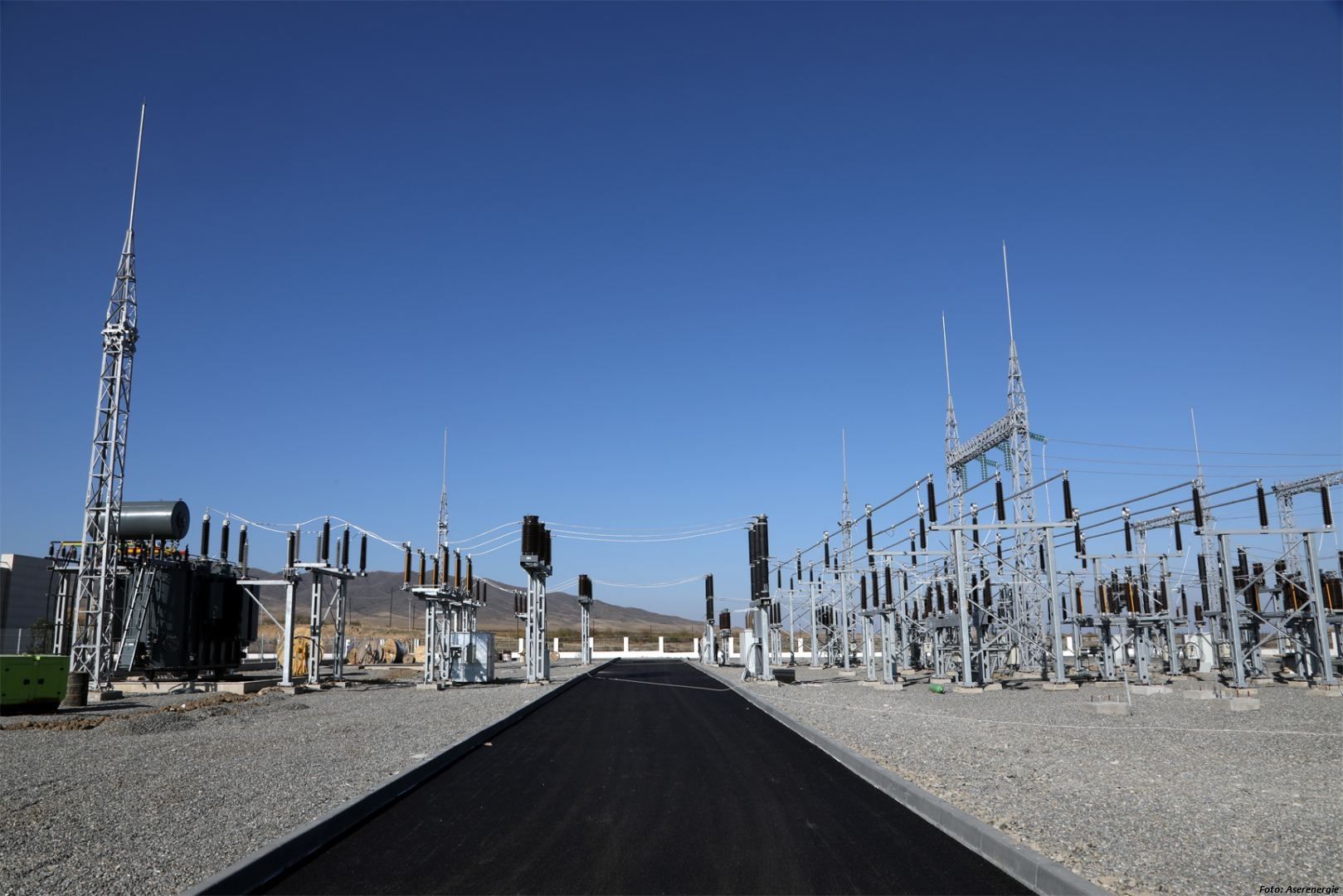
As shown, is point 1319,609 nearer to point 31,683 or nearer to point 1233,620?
point 1233,620

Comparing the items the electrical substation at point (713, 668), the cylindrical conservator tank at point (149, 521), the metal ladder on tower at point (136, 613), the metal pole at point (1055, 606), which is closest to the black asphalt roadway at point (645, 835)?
the electrical substation at point (713, 668)

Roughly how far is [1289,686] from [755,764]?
2955 cm

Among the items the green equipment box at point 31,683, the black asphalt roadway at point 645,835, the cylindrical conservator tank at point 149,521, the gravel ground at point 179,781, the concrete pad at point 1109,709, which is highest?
the cylindrical conservator tank at point 149,521

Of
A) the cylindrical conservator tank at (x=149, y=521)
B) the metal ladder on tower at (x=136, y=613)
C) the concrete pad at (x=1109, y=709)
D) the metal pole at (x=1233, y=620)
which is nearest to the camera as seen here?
the concrete pad at (x=1109, y=709)

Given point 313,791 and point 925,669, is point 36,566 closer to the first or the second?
point 925,669

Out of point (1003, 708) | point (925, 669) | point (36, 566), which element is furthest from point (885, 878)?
point (36, 566)

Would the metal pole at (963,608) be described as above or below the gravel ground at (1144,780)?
above

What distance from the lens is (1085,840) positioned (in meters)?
8.25

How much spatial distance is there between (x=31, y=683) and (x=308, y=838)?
2122 centimetres

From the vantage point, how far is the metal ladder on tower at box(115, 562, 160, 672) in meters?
36.8

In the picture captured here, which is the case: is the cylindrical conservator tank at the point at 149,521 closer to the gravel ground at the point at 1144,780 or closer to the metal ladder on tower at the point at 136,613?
the metal ladder on tower at the point at 136,613

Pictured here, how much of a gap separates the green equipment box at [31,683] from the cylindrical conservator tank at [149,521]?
579 inches

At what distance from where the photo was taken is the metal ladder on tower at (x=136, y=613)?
36.8 meters

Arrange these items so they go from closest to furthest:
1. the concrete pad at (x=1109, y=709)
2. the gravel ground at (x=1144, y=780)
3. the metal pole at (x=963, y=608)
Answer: the gravel ground at (x=1144, y=780) → the concrete pad at (x=1109, y=709) → the metal pole at (x=963, y=608)
